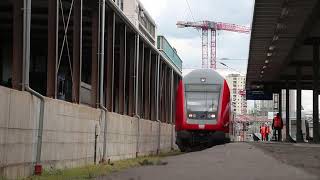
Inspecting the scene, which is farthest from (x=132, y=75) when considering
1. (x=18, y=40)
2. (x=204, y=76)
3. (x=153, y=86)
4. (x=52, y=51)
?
(x=18, y=40)

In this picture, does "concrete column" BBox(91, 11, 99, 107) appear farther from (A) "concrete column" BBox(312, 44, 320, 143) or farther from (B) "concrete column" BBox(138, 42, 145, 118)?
(A) "concrete column" BBox(312, 44, 320, 143)

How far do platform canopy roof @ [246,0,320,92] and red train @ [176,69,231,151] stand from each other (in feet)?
14.7

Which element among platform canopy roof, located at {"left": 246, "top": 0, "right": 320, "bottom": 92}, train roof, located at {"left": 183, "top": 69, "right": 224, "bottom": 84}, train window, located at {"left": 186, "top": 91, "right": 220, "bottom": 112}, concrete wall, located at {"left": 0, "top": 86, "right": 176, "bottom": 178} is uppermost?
platform canopy roof, located at {"left": 246, "top": 0, "right": 320, "bottom": 92}

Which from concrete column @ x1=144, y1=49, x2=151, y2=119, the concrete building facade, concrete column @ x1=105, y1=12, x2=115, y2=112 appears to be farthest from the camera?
concrete column @ x1=144, y1=49, x2=151, y2=119

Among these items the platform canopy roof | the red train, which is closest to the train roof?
the red train

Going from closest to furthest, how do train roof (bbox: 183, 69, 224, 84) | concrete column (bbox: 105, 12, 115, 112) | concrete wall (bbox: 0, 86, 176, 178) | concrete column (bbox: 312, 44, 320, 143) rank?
1. concrete wall (bbox: 0, 86, 176, 178)
2. concrete column (bbox: 105, 12, 115, 112)
3. train roof (bbox: 183, 69, 224, 84)
4. concrete column (bbox: 312, 44, 320, 143)

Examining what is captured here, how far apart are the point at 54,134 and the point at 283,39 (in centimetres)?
2681

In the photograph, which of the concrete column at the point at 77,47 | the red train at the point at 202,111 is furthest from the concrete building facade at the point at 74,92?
the red train at the point at 202,111

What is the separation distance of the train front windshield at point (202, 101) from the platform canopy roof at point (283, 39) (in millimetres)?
4705

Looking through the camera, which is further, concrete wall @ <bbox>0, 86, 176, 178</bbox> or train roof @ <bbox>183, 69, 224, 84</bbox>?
train roof @ <bbox>183, 69, 224, 84</bbox>

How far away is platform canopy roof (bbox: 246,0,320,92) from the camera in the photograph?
95.8ft

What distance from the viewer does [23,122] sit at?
34.9 feet

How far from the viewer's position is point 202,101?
91.0ft

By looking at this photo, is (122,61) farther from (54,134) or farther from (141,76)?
(54,134)
